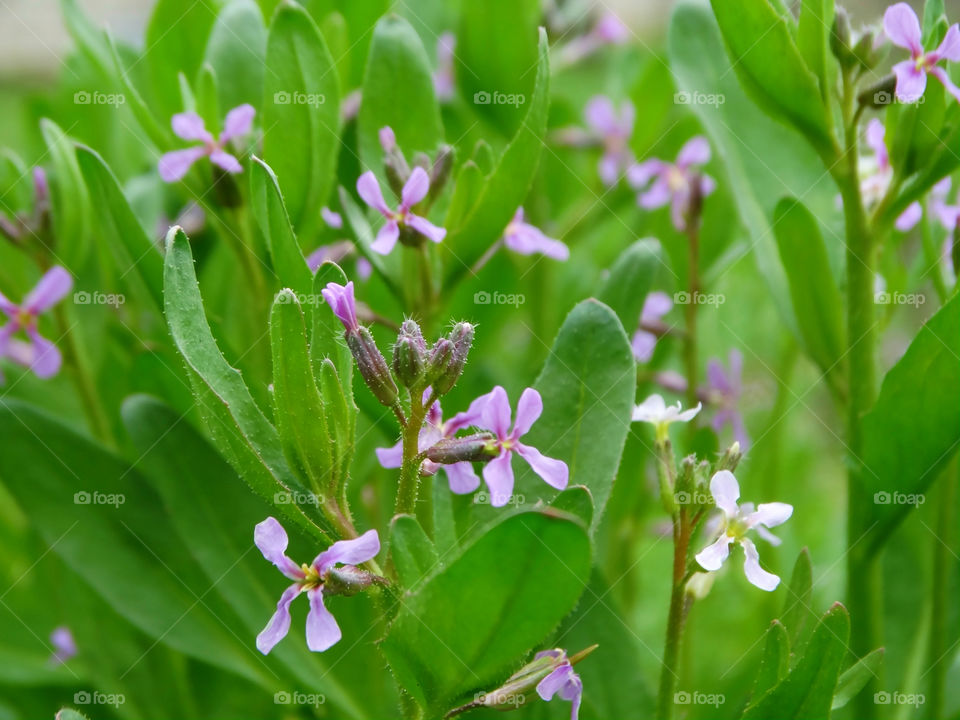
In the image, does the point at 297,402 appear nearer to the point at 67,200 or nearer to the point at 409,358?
A: the point at 409,358

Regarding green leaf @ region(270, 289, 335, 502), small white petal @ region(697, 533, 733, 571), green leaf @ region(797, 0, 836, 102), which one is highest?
green leaf @ region(797, 0, 836, 102)

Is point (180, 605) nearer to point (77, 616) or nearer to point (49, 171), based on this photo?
point (77, 616)

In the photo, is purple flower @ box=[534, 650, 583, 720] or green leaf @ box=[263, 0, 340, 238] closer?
purple flower @ box=[534, 650, 583, 720]

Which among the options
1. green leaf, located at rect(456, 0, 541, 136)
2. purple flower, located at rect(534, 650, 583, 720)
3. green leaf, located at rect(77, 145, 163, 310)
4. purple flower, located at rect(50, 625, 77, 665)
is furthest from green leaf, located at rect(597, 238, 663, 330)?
purple flower, located at rect(50, 625, 77, 665)

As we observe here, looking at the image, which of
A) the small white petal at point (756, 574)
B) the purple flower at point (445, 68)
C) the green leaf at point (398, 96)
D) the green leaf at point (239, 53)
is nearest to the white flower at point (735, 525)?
the small white petal at point (756, 574)

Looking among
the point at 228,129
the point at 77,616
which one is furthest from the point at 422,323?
the point at 77,616

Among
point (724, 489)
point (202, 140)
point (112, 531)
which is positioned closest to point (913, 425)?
point (724, 489)

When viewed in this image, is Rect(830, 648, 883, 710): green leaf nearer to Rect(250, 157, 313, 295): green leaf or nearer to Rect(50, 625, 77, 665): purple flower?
Rect(250, 157, 313, 295): green leaf
